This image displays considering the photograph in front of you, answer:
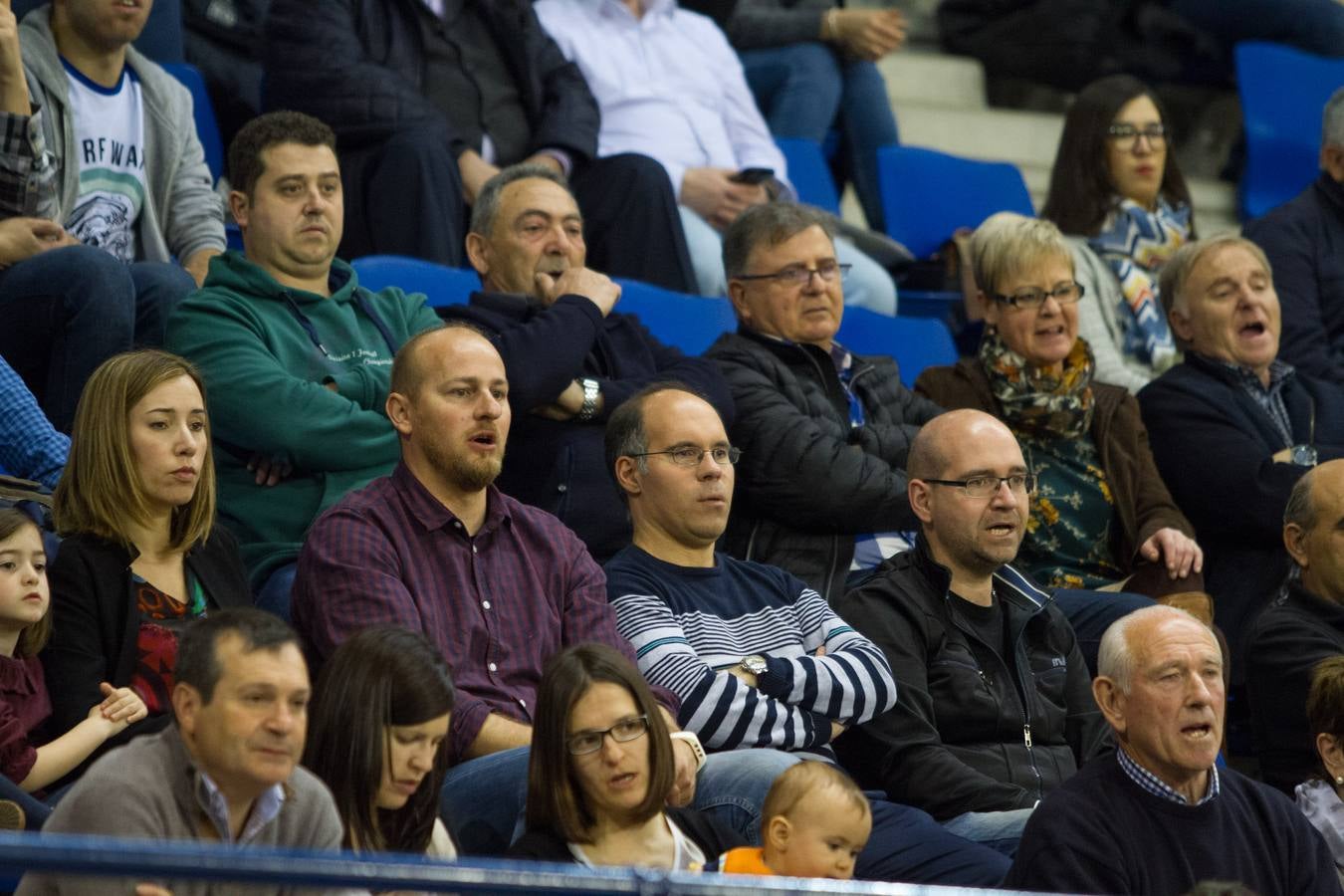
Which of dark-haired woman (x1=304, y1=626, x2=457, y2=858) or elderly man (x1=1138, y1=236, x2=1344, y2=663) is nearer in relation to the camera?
dark-haired woman (x1=304, y1=626, x2=457, y2=858)

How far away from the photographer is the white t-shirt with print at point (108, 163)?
4.34 metres

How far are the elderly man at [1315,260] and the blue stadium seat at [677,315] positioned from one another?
1468 millimetres

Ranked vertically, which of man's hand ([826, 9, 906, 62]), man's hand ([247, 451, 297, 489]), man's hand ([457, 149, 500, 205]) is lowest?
man's hand ([247, 451, 297, 489])

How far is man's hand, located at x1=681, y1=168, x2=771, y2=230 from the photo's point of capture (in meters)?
5.70

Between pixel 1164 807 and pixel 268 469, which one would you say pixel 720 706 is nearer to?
pixel 1164 807

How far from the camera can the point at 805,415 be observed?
4.32m

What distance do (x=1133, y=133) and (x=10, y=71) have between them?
3.00 m

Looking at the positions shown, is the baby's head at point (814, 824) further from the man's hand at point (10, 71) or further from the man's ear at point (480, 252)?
the man's hand at point (10, 71)

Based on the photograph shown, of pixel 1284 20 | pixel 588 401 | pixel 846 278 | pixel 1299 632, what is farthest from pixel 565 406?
pixel 1284 20

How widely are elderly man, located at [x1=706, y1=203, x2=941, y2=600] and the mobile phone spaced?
3.36 feet

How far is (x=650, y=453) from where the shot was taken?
3.75m

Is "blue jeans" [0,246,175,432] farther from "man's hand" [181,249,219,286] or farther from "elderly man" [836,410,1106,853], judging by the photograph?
"elderly man" [836,410,1106,853]

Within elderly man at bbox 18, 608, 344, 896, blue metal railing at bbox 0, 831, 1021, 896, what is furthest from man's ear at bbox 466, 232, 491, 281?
blue metal railing at bbox 0, 831, 1021, 896

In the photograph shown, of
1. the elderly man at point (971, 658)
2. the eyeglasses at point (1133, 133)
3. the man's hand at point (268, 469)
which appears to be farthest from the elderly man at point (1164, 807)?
the eyeglasses at point (1133, 133)
